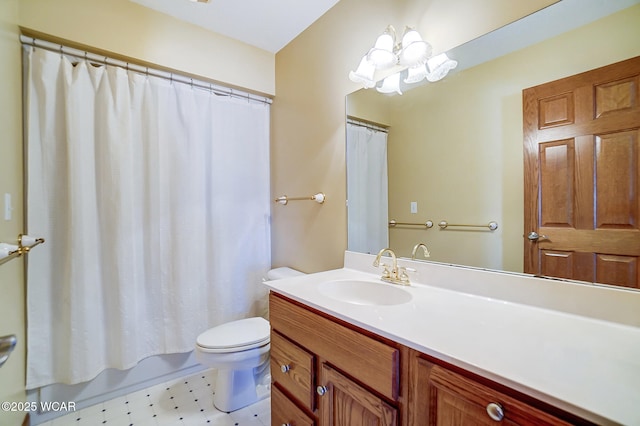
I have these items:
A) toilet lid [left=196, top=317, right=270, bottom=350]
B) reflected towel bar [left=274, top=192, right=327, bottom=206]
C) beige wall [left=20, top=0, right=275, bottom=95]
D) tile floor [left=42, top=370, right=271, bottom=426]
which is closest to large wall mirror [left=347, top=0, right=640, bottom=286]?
reflected towel bar [left=274, top=192, right=327, bottom=206]

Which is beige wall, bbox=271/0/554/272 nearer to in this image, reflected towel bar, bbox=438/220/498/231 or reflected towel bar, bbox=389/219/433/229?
reflected towel bar, bbox=389/219/433/229

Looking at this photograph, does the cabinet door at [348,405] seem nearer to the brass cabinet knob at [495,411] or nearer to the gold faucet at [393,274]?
the brass cabinet knob at [495,411]

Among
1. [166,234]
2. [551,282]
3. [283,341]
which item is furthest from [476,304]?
[166,234]

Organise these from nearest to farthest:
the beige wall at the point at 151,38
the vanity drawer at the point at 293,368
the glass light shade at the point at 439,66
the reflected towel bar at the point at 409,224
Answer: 1. the vanity drawer at the point at 293,368
2. the glass light shade at the point at 439,66
3. the reflected towel bar at the point at 409,224
4. the beige wall at the point at 151,38

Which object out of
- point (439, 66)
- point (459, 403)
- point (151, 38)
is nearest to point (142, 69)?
point (151, 38)

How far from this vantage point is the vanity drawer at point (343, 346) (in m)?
0.72

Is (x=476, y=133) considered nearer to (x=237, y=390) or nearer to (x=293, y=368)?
(x=293, y=368)

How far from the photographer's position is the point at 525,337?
0.68m

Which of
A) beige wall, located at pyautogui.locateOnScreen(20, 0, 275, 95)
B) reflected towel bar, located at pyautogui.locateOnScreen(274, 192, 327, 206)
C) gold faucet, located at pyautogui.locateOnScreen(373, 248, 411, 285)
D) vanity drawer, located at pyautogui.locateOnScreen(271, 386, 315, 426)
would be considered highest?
beige wall, located at pyautogui.locateOnScreen(20, 0, 275, 95)

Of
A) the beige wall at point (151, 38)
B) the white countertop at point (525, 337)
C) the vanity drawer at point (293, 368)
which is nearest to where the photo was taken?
the white countertop at point (525, 337)

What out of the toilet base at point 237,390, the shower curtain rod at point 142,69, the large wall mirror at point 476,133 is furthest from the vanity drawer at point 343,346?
the shower curtain rod at point 142,69

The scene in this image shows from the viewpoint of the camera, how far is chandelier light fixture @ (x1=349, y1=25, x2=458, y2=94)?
3.81ft

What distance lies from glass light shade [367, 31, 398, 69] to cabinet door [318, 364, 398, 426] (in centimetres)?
131

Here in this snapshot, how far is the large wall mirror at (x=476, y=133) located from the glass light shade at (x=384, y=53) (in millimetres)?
171
